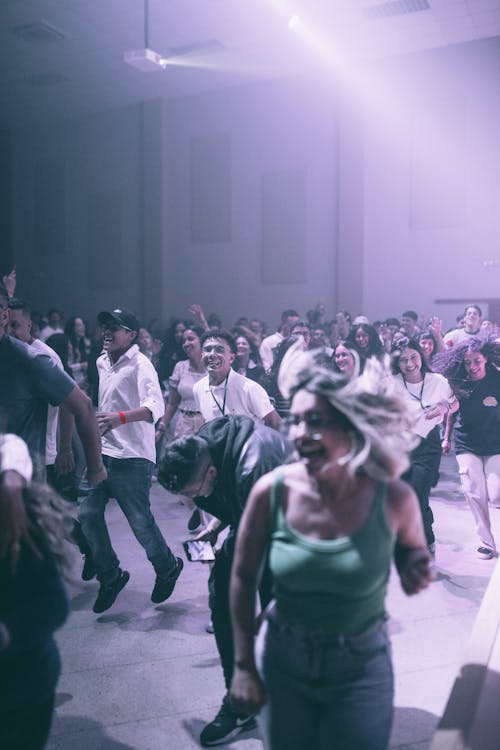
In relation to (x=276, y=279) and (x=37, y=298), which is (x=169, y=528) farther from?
(x=37, y=298)

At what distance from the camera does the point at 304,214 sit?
14672mm

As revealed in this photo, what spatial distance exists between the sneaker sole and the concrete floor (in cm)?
4

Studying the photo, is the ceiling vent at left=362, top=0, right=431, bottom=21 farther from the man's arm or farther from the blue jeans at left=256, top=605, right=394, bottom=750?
the blue jeans at left=256, top=605, right=394, bottom=750

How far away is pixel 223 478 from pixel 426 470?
2.73 metres

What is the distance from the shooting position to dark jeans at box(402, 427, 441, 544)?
16.9 ft

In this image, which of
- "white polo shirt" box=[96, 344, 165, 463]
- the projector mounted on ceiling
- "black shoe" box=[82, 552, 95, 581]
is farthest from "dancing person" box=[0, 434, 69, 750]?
the projector mounted on ceiling

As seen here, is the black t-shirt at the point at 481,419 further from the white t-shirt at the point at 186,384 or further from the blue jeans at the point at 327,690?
the blue jeans at the point at 327,690

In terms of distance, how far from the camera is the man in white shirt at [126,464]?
4266mm

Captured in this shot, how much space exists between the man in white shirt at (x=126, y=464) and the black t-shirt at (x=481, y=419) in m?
2.37

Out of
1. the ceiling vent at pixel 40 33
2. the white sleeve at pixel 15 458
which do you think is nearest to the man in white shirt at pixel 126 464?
the white sleeve at pixel 15 458

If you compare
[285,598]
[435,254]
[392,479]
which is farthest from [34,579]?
[435,254]

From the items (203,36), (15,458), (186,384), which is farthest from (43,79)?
(15,458)

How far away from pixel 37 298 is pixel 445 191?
10280 millimetres

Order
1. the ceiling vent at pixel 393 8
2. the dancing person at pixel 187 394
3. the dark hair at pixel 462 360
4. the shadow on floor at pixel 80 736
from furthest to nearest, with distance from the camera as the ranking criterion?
the ceiling vent at pixel 393 8, the dancing person at pixel 187 394, the dark hair at pixel 462 360, the shadow on floor at pixel 80 736
